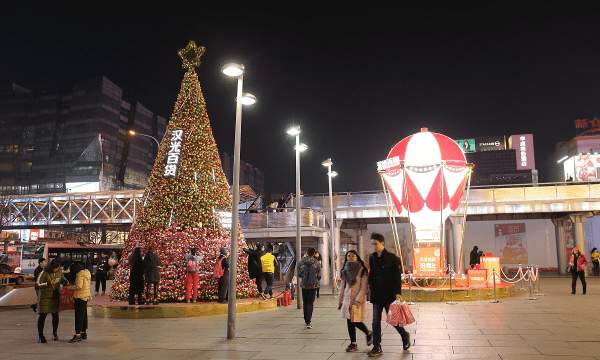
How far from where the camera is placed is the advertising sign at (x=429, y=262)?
2064cm

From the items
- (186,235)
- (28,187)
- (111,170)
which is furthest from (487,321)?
(28,187)

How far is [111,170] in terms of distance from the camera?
9994cm

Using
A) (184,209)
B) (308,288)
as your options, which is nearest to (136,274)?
(184,209)

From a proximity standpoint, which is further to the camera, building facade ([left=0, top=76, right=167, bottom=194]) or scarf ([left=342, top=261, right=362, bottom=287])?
building facade ([left=0, top=76, right=167, bottom=194])

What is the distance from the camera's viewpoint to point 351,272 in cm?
837

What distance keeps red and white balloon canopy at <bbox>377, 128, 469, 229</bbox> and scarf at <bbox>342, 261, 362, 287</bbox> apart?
13740 millimetres

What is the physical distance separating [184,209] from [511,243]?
35716 mm

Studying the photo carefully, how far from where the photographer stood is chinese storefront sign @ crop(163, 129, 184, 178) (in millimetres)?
16047

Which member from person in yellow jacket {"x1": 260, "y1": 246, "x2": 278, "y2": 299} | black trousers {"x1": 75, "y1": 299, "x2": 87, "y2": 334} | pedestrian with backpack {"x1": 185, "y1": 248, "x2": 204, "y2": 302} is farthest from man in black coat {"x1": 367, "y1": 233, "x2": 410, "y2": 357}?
person in yellow jacket {"x1": 260, "y1": 246, "x2": 278, "y2": 299}

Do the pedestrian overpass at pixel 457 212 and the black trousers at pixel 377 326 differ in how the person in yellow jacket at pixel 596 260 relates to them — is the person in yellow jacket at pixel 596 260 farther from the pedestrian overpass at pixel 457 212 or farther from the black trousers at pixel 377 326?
the black trousers at pixel 377 326

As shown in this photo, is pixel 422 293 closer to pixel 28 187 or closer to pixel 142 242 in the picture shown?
pixel 142 242

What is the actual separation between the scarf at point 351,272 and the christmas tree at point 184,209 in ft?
26.3

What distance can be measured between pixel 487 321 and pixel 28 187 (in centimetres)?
10868

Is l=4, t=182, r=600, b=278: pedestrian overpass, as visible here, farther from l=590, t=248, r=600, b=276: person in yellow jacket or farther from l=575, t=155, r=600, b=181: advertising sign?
l=575, t=155, r=600, b=181: advertising sign
